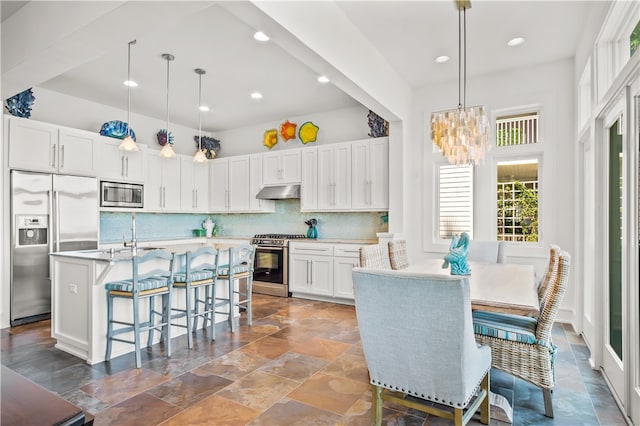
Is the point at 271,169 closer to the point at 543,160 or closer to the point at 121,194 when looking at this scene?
the point at 121,194

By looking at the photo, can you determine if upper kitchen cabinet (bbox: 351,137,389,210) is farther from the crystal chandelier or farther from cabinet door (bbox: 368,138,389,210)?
the crystal chandelier

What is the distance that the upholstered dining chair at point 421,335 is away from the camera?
5.25 ft

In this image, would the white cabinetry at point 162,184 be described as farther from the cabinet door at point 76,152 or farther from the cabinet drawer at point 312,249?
the cabinet drawer at point 312,249

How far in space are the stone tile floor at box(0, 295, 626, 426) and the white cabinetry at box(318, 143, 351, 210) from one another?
7.32 feet

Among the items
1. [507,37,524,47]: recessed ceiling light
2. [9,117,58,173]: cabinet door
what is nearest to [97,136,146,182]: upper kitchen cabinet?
[9,117,58,173]: cabinet door

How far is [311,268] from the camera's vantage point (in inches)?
215

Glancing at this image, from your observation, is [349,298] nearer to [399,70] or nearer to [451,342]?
[399,70]

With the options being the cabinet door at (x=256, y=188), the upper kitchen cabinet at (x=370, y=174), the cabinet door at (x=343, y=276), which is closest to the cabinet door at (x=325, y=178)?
the upper kitchen cabinet at (x=370, y=174)

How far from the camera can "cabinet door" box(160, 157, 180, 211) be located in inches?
243

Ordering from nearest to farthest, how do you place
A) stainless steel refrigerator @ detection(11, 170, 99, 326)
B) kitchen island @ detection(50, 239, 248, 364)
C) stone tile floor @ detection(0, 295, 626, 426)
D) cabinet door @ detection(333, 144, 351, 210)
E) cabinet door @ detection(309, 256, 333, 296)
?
1. stone tile floor @ detection(0, 295, 626, 426)
2. kitchen island @ detection(50, 239, 248, 364)
3. stainless steel refrigerator @ detection(11, 170, 99, 326)
4. cabinet door @ detection(309, 256, 333, 296)
5. cabinet door @ detection(333, 144, 351, 210)

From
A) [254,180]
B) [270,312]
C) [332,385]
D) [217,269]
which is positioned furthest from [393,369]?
[254,180]

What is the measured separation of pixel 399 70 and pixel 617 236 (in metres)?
2.97

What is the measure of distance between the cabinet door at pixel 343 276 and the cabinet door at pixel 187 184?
123 inches

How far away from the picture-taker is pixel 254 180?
21.3ft
